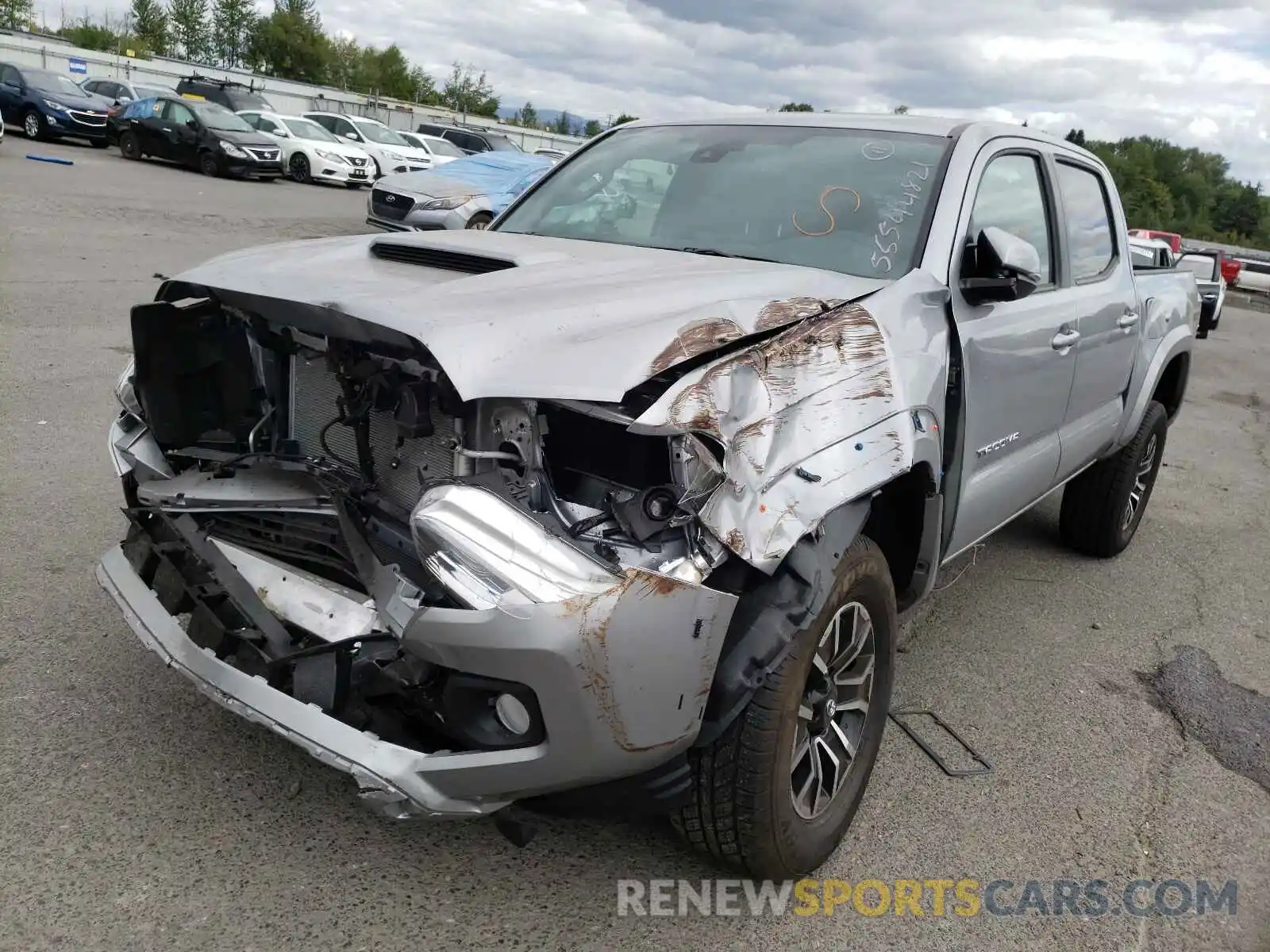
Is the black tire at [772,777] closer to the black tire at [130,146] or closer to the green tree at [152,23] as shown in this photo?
the black tire at [130,146]

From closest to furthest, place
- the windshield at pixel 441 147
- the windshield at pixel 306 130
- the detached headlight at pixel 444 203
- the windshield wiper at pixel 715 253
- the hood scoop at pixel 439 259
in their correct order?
the hood scoop at pixel 439 259 → the windshield wiper at pixel 715 253 → the detached headlight at pixel 444 203 → the windshield at pixel 306 130 → the windshield at pixel 441 147

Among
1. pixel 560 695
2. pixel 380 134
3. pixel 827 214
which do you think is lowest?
pixel 560 695

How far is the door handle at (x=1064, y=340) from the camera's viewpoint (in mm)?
3713

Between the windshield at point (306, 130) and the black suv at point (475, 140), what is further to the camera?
the black suv at point (475, 140)

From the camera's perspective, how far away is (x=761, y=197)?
A: 3.50 m

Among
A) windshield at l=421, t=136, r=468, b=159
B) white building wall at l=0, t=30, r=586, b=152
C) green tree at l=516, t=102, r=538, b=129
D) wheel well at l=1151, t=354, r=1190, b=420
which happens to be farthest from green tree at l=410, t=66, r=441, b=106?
wheel well at l=1151, t=354, r=1190, b=420

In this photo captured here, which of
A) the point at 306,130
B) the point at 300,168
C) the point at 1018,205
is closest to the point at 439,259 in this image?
the point at 1018,205

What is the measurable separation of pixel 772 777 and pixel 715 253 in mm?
1707

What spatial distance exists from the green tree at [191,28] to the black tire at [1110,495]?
8228cm

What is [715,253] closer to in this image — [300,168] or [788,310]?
[788,310]

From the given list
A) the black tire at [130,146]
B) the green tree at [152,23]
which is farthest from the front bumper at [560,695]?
the green tree at [152,23]

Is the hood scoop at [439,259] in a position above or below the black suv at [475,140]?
below

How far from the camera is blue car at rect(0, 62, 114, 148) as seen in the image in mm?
23094

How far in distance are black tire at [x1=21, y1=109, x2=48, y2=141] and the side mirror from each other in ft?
84.0
